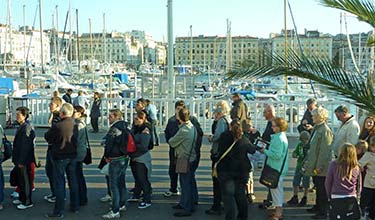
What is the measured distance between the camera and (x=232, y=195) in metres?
6.96

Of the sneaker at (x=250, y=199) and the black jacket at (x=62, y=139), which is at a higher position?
the black jacket at (x=62, y=139)

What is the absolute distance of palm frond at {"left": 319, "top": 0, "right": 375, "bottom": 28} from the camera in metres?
5.49

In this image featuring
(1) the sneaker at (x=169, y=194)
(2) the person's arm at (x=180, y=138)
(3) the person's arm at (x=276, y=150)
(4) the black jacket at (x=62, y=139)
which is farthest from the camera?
(1) the sneaker at (x=169, y=194)

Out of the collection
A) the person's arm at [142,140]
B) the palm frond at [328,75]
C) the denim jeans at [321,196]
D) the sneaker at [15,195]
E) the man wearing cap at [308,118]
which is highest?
the palm frond at [328,75]

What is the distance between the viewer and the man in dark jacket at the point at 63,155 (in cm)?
720

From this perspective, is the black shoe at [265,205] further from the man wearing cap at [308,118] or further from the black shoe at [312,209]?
the man wearing cap at [308,118]

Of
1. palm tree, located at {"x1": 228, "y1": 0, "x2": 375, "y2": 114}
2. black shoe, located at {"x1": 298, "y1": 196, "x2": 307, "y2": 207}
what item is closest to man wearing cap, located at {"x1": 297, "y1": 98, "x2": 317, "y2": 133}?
black shoe, located at {"x1": 298, "y1": 196, "x2": 307, "y2": 207}

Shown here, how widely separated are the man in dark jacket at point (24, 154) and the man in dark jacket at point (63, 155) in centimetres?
46

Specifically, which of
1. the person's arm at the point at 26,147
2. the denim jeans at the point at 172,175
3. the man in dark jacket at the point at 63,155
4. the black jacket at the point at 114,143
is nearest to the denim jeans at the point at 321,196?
the denim jeans at the point at 172,175

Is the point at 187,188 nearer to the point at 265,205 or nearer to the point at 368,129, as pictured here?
the point at 265,205

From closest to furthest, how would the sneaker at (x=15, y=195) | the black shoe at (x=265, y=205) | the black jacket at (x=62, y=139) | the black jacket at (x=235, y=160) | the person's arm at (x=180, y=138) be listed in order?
1. the black jacket at (x=235, y=160)
2. the black jacket at (x=62, y=139)
3. the person's arm at (x=180, y=138)
4. the black shoe at (x=265, y=205)
5. the sneaker at (x=15, y=195)

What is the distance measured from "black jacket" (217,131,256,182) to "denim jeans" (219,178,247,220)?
69 millimetres

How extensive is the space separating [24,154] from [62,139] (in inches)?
32.1

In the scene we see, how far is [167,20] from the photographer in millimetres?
15570
